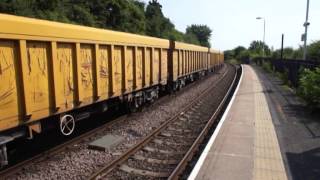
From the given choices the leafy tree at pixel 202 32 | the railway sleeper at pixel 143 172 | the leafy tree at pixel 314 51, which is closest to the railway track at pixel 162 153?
the railway sleeper at pixel 143 172

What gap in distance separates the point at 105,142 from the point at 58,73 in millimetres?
2586

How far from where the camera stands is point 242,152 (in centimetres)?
957

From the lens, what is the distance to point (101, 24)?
51.0m

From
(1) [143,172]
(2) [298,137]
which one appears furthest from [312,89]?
(1) [143,172]

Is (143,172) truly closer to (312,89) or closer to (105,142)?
(105,142)

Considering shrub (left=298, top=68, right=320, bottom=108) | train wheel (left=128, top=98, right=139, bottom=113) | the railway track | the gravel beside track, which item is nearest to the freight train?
train wheel (left=128, top=98, right=139, bottom=113)

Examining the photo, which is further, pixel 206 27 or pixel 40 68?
pixel 206 27

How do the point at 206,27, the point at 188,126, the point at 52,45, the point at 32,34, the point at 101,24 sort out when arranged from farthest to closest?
the point at 206,27 < the point at 101,24 < the point at 188,126 < the point at 52,45 < the point at 32,34

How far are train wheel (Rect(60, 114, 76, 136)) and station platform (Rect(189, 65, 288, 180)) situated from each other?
3.41 meters

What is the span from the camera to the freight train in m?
7.04

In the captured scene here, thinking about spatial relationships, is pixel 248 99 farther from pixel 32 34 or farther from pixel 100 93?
pixel 32 34

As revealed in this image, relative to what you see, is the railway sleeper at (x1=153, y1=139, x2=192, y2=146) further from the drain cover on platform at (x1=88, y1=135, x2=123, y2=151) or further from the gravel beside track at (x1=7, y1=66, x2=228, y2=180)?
the drain cover on platform at (x1=88, y1=135, x2=123, y2=151)

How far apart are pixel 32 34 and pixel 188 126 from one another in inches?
280

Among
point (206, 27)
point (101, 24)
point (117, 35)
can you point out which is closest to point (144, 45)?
point (117, 35)
